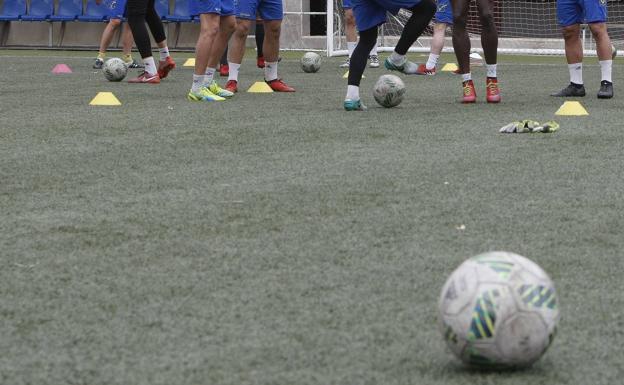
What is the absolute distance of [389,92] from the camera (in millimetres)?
9773

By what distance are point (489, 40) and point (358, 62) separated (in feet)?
4.17

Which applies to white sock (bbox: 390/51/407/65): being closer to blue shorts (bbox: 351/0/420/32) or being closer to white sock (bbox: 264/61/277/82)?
blue shorts (bbox: 351/0/420/32)

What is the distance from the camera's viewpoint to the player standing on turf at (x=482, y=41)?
386 inches

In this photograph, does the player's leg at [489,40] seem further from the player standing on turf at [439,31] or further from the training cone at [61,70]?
the training cone at [61,70]

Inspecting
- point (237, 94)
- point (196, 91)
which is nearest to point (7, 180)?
point (196, 91)

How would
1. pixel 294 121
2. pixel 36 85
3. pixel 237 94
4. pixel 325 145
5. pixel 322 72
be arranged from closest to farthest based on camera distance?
pixel 325 145, pixel 294 121, pixel 237 94, pixel 36 85, pixel 322 72

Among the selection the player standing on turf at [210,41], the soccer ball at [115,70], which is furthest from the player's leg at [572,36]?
the soccer ball at [115,70]

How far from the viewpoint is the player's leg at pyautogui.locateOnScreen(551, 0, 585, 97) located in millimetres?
10602

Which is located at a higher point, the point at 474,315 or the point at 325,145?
the point at 474,315

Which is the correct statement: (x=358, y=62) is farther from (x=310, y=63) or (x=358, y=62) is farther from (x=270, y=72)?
(x=310, y=63)

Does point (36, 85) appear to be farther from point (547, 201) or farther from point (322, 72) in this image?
point (547, 201)

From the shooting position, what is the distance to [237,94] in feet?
37.6

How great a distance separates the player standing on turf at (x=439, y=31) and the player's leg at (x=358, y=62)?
5.25 meters

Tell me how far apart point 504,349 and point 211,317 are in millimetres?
927
